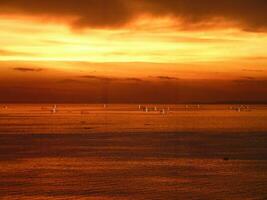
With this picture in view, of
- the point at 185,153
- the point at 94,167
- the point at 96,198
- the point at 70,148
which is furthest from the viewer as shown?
the point at 70,148

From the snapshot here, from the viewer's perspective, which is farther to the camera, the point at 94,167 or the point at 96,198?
the point at 94,167

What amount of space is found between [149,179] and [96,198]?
497cm

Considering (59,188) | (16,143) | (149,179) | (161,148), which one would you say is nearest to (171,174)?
(149,179)

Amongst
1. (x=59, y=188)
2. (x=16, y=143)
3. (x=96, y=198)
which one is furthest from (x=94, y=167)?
(x=16, y=143)

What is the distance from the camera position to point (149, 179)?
26406 millimetres

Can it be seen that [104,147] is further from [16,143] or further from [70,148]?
[16,143]

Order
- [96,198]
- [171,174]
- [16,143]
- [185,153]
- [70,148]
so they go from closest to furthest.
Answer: [96,198] < [171,174] < [185,153] < [70,148] < [16,143]

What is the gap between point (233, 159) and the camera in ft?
115

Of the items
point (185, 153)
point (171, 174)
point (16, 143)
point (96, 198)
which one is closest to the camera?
point (96, 198)

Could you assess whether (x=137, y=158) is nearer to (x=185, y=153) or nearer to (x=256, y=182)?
(x=185, y=153)

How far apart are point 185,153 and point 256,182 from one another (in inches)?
530

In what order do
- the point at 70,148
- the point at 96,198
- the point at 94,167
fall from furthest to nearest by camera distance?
the point at 70,148 → the point at 94,167 → the point at 96,198

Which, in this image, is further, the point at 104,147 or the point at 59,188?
the point at 104,147

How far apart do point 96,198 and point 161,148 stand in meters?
21.2
